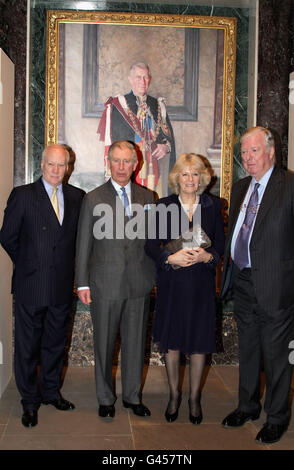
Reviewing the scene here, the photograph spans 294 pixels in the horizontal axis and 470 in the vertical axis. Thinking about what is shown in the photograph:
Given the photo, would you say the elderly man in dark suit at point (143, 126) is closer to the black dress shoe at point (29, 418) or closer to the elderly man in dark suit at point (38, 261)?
the elderly man in dark suit at point (38, 261)

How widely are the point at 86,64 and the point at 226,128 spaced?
145 centimetres

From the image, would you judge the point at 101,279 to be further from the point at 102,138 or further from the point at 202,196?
the point at 102,138

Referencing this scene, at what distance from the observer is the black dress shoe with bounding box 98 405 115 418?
3438 mm

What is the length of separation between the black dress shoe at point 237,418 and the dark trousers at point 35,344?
1.24 meters

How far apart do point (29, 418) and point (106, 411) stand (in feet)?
1.70

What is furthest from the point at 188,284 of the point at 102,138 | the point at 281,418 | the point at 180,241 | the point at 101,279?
the point at 102,138

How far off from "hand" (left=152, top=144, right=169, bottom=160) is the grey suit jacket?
1.46 metres

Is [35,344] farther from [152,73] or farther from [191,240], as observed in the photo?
[152,73]

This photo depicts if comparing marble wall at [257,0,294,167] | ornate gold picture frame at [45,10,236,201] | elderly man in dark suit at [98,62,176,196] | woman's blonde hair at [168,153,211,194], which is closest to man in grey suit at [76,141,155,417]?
woman's blonde hair at [168,153,211,194]

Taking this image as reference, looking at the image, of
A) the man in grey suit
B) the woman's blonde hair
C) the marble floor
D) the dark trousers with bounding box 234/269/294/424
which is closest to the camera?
the marble floor

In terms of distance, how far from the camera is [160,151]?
15.6ft

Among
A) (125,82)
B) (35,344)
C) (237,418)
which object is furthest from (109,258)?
(125,82)

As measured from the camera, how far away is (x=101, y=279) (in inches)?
132

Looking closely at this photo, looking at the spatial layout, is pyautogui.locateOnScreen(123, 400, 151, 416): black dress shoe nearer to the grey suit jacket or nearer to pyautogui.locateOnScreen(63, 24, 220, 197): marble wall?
the grey suit jacket
